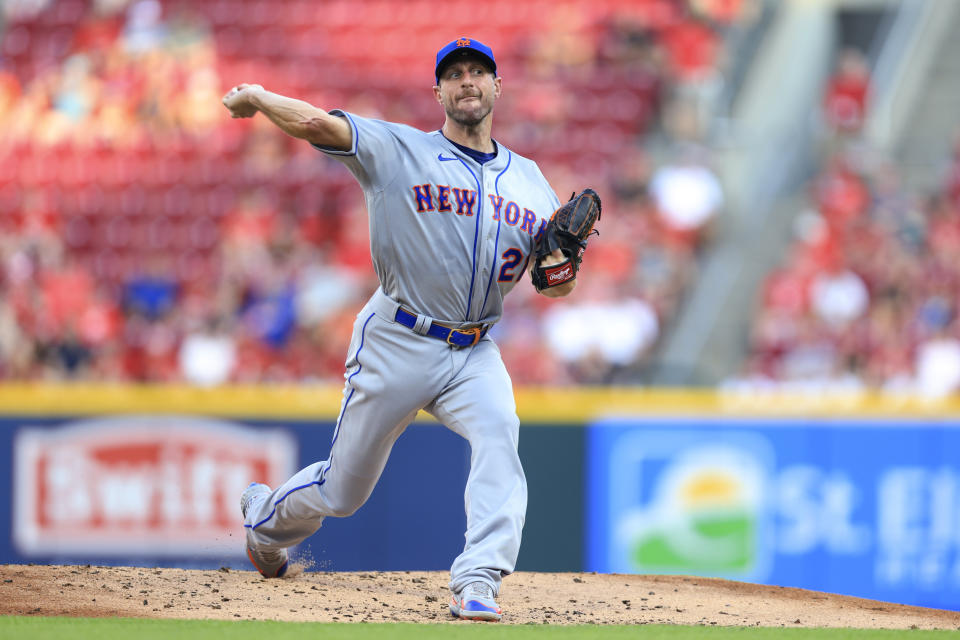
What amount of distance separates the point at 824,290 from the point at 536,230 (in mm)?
5518

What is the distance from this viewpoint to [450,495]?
324 inches

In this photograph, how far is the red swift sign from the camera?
27.0 feet

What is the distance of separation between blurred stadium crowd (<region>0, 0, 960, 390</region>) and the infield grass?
4886 mm

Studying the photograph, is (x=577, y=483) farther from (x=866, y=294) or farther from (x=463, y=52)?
(x=463, y=52)

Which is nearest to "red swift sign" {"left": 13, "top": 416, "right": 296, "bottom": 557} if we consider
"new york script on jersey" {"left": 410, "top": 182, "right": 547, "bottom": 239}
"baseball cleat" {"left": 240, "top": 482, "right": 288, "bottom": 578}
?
"baseball cleat" {"left": 240, "top": 482, "right": 288, "bottom": 578}

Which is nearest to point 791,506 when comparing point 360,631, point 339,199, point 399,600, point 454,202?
point 399,600

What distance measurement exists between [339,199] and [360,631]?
851cm

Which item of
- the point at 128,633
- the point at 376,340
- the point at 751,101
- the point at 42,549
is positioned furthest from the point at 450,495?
the point at 751,101

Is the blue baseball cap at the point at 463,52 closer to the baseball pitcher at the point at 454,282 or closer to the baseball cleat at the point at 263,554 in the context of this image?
the baseball pitcher at the point at 454,282

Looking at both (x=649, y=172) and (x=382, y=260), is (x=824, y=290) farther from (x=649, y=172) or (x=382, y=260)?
(x=382, y=260)

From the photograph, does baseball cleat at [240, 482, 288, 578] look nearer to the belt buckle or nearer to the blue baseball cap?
the belt buckle

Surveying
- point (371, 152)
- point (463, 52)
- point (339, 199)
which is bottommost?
point (371, 152)

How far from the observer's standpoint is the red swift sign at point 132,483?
27.0 feet

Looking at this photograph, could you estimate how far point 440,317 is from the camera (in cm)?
498
